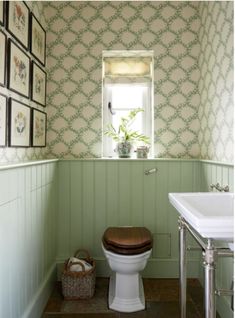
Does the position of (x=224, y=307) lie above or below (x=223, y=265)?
below

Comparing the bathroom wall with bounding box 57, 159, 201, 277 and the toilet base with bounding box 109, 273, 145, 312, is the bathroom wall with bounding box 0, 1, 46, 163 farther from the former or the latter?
the toilet base with bounding box 109, 273, 145, 312

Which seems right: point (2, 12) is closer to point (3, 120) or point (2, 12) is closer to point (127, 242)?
point (3, 120)

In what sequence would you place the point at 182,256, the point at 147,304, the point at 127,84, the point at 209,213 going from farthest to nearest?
the point at 127,84 < the point at 147,304 < the point at 182,256 < the point at 209,213

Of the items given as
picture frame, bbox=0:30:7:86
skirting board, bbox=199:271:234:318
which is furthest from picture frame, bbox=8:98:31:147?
skirting board, bbox=199:271:234:318

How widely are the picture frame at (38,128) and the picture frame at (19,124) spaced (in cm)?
10

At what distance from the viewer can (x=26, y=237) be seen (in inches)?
70.6

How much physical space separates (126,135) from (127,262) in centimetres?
112

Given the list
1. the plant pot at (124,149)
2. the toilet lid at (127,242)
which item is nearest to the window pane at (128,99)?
the plant pot at (124,149)

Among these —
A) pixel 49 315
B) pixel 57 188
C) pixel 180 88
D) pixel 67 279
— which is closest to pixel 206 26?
pixel 180 88

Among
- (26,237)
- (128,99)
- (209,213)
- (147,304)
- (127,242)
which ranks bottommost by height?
(147,304)

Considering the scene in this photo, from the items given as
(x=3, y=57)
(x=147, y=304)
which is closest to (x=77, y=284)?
(x=147, y=304)

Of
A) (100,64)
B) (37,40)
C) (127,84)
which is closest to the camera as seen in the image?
(37,40)

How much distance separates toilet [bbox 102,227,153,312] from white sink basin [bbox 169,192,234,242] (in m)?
0.63

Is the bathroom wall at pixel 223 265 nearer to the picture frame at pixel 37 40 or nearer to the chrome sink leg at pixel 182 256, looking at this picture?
the chrome sink leg at pixel 182 256
